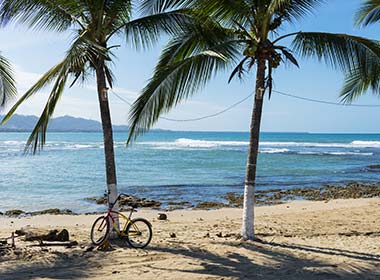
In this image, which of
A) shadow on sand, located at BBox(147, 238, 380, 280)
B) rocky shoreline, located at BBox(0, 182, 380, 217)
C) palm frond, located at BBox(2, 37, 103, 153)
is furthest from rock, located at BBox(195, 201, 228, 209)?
palm frond, located at BBox(2, 37, 103, 153)

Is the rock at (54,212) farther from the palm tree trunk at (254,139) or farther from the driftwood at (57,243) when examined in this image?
the palm tree trunk at (254,139)

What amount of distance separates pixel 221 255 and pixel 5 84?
561 centimetres

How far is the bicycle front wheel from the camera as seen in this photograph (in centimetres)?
757

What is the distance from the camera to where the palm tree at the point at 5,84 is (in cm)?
869

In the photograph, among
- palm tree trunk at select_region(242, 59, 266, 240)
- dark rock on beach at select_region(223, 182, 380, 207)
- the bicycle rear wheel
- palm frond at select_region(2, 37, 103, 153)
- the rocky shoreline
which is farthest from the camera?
dark rock on beach at select_region(223, 182, 380, 207)

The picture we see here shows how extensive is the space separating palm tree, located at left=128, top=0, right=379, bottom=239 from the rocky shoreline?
6705mm

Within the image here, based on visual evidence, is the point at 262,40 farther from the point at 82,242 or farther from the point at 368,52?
the point at 82,242

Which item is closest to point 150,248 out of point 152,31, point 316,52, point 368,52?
point 152,31

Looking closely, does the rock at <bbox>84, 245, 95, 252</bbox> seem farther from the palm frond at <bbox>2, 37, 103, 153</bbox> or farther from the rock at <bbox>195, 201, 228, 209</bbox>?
the rock at <bbox>195, 201, 228, 209</bbox>

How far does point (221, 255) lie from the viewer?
23.1ft

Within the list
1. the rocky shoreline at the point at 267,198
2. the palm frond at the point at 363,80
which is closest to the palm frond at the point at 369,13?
the palm frond at the point at 363,80

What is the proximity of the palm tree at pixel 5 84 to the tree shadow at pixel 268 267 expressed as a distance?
4544mm

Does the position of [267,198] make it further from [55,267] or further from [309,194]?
[55,267]

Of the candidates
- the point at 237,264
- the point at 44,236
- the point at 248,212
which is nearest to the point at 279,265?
the point at 237,264
